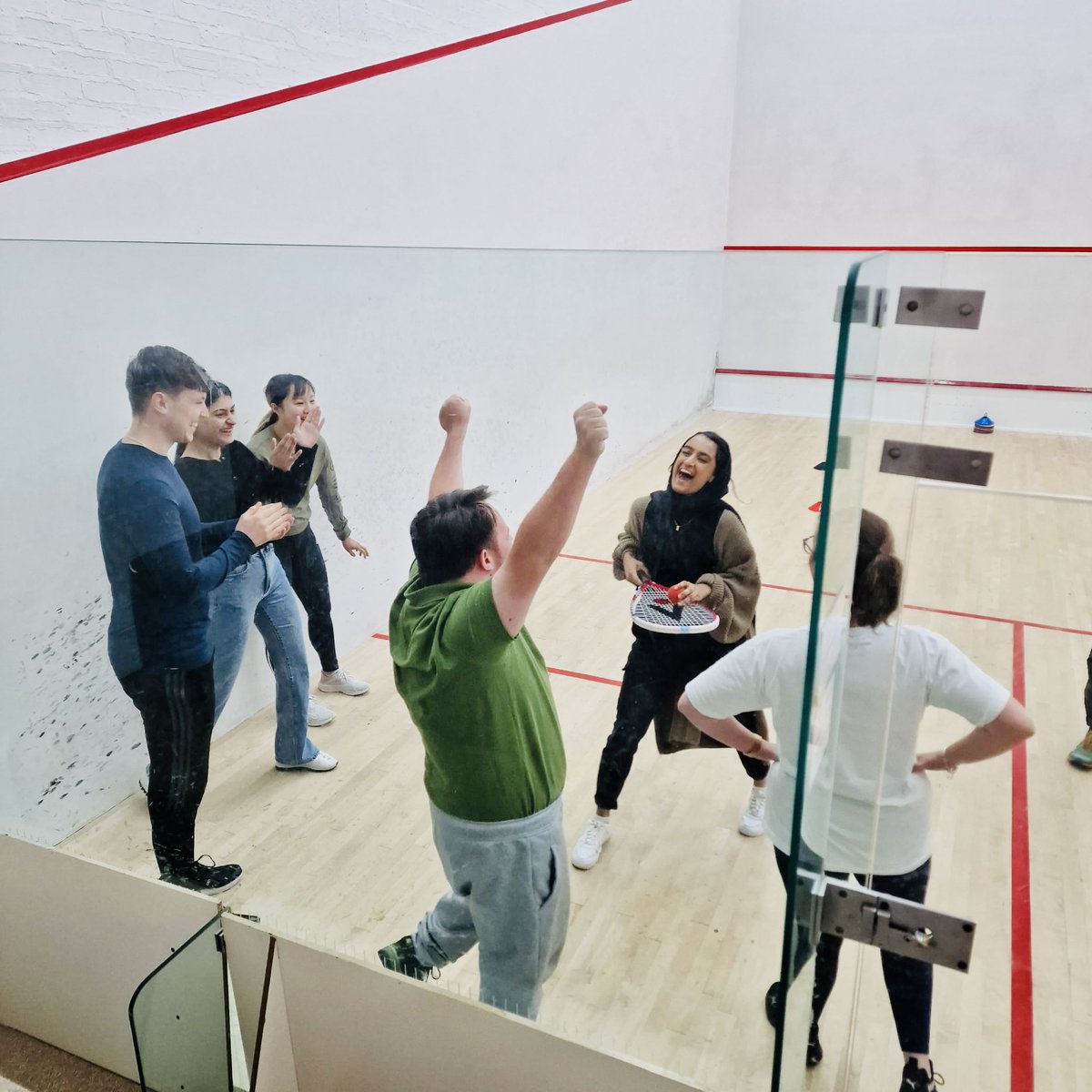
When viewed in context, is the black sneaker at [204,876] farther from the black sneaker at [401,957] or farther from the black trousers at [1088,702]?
the black trousers at [1088,702]

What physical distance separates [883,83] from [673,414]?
5.58 m

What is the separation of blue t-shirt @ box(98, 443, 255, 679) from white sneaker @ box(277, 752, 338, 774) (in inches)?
10.7

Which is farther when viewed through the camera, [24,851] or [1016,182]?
[1016,182]

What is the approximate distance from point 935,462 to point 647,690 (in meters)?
0.70

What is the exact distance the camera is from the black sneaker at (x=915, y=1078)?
125cm

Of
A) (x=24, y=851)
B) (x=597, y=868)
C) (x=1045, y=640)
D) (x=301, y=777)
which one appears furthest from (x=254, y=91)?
(x=1045, y=640)

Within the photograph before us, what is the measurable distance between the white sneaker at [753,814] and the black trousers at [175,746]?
1.06 m

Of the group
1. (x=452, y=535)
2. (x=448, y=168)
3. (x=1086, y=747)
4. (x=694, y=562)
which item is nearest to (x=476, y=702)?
(x=452, y=535)

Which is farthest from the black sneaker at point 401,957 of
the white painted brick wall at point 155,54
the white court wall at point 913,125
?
the white court wall at point 913,125

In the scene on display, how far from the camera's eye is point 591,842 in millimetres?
1526

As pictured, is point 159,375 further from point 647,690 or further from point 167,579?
point 647,690

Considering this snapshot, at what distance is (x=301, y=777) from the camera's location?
1.83 m

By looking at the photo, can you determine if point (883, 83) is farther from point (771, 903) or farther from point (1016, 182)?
point (771, 903)

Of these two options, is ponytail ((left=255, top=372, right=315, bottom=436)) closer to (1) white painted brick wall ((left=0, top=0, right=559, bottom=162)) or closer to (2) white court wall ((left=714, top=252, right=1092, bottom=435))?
(1) white painted brick wall ((left=0, top=0, right=559, bottom=162))
